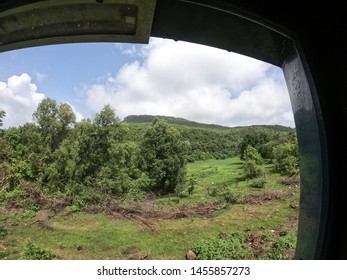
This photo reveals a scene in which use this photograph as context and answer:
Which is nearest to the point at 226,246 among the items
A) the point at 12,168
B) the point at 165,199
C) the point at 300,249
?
the point at 165,199

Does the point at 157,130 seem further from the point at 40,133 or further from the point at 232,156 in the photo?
the point at 232,156

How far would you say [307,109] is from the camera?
0.98m

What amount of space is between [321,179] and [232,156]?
32.9m

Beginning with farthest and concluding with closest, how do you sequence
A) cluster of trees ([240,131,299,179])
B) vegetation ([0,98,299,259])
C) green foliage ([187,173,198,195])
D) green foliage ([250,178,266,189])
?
cluster of trees ([240,131,299,179]) → green foliage ([187,173,198,195]) → green foliage ([250,178,266,189]) → vegetation ([0,98,299,259])

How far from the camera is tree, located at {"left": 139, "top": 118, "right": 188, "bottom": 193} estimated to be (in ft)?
62.0

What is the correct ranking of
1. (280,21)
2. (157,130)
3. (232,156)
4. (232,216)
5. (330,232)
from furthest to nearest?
(232,156), (157,130), (232,216), (280,21), (330,232)

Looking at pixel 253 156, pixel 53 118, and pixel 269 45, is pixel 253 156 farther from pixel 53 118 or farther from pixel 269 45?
pixel 269 45

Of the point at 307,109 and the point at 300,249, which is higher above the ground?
the point at 307,109

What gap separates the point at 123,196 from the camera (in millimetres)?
16359

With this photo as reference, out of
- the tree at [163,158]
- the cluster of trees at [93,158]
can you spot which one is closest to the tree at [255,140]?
the cluster of trees at [93,158]

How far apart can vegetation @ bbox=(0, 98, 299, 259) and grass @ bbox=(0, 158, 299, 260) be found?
40mm

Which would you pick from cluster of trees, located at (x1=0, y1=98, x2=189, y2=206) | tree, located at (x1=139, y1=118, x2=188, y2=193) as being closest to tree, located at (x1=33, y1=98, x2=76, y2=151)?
cluster of trees, located at (x1=0, y1=98, x2=189, y2=206)

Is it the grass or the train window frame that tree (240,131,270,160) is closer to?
the grass
